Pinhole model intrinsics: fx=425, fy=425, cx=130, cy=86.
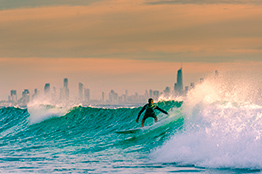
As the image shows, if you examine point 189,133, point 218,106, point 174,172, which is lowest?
point 174,172

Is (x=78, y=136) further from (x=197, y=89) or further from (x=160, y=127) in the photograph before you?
(x=197, y=89)

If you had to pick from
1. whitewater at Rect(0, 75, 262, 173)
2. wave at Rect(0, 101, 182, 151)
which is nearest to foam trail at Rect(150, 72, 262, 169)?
whitewater at Rect(0, 75, 262, 173)

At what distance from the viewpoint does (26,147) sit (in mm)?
18078

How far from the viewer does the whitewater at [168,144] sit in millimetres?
11859

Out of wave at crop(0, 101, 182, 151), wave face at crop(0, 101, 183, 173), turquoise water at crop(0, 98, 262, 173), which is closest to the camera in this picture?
turquoise water at crop(0, 98, 262, 173)

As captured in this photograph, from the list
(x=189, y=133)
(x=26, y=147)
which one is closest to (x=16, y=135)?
(x=26, y=147)

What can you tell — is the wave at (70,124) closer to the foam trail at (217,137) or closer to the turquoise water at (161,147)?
the turquoise water at (161,147)

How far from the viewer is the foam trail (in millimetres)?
11805

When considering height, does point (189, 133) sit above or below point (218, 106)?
below

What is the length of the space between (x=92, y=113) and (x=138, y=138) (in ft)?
33.7

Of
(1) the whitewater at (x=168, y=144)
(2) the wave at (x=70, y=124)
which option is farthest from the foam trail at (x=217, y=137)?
(2) the wave at (x=70, y=124)

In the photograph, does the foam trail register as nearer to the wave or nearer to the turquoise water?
the turquoise water

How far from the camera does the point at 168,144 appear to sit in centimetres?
1436

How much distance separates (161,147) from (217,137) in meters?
2.25
